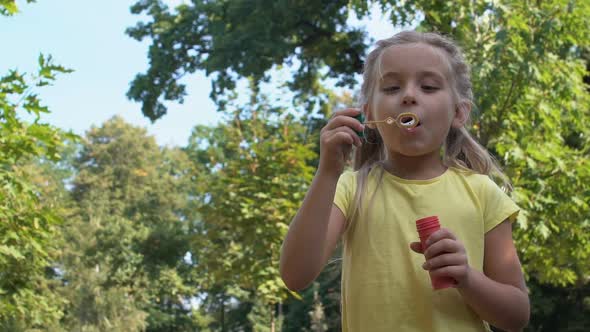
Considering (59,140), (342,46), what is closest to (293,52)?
(342,46)

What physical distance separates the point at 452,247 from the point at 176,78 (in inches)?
473

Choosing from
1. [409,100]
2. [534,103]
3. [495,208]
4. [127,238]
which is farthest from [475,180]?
[127,238]

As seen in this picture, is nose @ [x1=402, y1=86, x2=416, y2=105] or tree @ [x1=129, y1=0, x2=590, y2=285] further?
tree @ [x1=129, y1=0, x2=590, y2=285]

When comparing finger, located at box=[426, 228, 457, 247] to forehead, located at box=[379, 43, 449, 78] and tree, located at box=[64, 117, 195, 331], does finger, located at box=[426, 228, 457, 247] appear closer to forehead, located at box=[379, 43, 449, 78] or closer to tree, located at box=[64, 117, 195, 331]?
forehead, located at box=[379, 43, 449, 78]

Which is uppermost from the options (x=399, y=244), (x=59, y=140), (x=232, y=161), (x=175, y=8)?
(x=175, y=8)

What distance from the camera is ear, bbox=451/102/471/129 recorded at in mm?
1952

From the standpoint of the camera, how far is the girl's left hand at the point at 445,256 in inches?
58.4

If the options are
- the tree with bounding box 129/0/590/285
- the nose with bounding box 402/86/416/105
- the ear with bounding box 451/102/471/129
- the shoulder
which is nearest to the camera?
the nose with bounding box 402/86/416/105

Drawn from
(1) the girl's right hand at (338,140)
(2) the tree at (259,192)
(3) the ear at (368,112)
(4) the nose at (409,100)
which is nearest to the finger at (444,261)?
(1) the girl's right hand at (338,140)

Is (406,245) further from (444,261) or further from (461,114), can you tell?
(461,114)

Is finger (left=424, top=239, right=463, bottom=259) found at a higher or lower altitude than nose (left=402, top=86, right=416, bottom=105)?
lower

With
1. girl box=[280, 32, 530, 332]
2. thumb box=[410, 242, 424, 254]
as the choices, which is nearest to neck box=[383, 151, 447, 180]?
girl box=[280, 32, 530, 332]

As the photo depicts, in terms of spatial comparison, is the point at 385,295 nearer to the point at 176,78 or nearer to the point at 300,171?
the point at 300,171

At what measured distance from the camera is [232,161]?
11.6 metres
